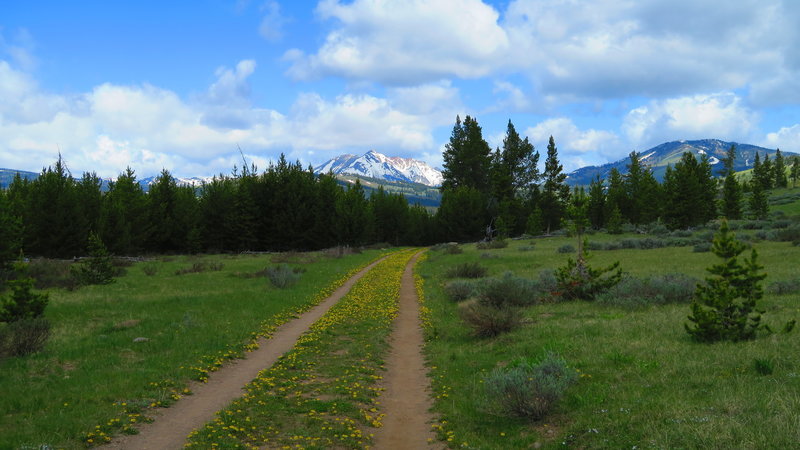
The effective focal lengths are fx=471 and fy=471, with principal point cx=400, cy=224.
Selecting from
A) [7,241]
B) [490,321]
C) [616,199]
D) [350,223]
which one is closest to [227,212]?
[350,223]

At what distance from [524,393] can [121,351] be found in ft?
36.2

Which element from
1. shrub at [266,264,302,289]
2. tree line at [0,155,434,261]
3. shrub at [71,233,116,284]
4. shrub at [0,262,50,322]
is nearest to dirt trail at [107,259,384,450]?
shrub at [0,262,50,322]

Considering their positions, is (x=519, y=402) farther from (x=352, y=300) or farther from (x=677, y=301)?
(x=352, y=300)

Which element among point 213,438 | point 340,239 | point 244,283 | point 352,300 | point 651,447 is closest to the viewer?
point 651,447

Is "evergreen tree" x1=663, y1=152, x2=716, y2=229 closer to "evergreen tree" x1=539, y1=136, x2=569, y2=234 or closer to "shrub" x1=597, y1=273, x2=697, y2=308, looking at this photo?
"evergreen tree" x1=539, y1=136, x2=569, y2=234

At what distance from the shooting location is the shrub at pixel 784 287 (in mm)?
17672

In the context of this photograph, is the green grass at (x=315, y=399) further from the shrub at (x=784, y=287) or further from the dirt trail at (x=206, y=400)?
the shrub at (x=784, y=287)

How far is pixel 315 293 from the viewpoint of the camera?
25516 millimetres

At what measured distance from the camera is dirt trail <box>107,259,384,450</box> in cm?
772

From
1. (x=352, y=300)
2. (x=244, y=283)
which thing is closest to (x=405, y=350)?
(x=352, y=300)

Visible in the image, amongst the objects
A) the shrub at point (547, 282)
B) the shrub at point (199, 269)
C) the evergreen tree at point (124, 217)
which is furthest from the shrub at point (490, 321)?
the evergreen tree at point (124, 217)

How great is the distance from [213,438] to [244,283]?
20495 millimetres

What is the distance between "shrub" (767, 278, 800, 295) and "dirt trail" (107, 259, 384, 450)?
701 inches

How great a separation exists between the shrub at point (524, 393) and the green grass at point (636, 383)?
20 centimetres
